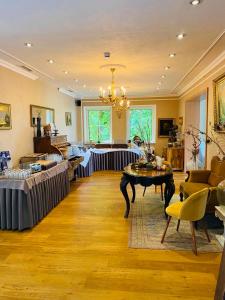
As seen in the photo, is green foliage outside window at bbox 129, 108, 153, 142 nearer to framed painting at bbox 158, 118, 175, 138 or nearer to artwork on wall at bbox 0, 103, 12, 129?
framed painting at bbox 158, 118, 175, 138

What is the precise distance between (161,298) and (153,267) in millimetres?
468

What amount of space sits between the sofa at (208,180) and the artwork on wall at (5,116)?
11.3 ft

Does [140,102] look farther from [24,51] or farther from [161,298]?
[161,298]

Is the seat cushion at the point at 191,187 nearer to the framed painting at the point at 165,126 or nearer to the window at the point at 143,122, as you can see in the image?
the framed painting at the point at 165,126

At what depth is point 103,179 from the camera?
22.6ft

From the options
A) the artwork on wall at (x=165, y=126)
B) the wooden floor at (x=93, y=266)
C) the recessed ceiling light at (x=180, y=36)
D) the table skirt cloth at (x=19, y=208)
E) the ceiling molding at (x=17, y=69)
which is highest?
the ceiling molding at (x=17, y=69)

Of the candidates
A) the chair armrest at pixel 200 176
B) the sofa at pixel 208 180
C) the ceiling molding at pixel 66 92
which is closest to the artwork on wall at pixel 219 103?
the sofa at pixel 208 180

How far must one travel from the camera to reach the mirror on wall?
548cm

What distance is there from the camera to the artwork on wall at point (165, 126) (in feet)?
30.4

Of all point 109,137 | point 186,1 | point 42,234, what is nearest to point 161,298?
point 42,234

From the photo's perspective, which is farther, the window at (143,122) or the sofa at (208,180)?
the window at (143,122)

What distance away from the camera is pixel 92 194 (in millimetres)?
5445

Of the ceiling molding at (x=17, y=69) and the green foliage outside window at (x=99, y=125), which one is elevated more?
the ceiling molding at (x=17, y=69)

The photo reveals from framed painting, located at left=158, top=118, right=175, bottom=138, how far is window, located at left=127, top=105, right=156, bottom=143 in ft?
0.84
